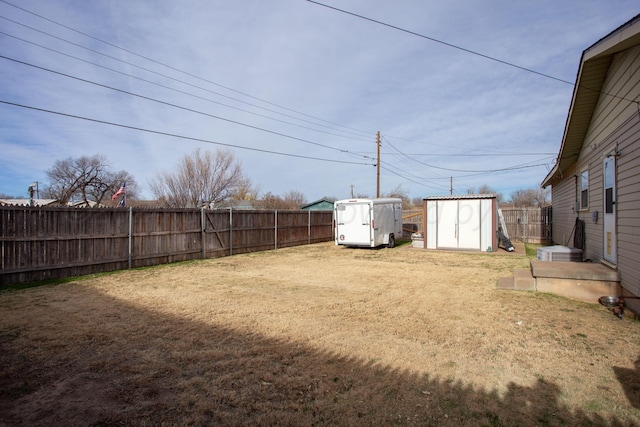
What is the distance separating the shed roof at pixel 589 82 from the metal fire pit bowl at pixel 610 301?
3.93 metres

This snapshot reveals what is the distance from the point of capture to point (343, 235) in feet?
49.9

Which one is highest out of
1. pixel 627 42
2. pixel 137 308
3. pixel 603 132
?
pixel 627 42

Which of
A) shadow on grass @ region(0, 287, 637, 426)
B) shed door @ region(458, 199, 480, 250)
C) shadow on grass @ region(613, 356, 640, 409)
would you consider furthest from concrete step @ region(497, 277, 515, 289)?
shed door @ region(458, 199, 480, 250)

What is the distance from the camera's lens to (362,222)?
48.2 ft

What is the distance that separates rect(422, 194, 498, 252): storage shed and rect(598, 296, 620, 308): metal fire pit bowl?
28.1 feet

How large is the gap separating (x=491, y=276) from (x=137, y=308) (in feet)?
25.9

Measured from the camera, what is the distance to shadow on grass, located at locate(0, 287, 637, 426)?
2689 mm

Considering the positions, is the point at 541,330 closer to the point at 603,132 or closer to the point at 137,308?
the point at 603,132

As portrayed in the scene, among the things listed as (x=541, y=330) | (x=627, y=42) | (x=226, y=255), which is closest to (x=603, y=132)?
(x=627, y=42)

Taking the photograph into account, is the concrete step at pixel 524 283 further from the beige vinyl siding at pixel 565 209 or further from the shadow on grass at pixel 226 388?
the beige vinyl siding at pixel 565 209

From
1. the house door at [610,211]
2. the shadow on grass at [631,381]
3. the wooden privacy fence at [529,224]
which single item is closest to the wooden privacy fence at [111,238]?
the shadow on grass at [631,381]

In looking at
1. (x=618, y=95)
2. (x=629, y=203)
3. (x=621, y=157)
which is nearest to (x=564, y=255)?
(x=621, y=157)

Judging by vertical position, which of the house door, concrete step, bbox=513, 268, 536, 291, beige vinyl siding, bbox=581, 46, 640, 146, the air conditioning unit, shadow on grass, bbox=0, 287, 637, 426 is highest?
beige vinyl siding, bbox=581, 46, 640, 146

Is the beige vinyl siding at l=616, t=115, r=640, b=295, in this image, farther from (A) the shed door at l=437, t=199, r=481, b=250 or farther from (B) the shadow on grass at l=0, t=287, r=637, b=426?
(A) the shed door at l=437, t=199, r=481, b=250
